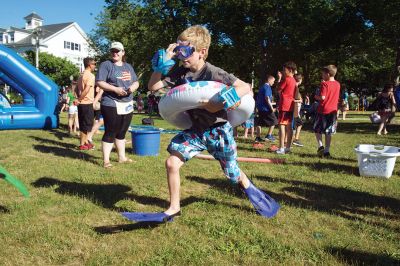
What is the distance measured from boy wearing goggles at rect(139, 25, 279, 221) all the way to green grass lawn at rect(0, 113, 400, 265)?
404mm

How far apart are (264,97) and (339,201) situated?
5206mm

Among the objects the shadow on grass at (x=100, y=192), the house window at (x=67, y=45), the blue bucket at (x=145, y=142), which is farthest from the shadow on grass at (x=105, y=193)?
the house window at (x=67, y=45)

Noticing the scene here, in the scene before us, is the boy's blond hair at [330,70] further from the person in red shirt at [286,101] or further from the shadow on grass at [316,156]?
the shadow on grass at [316,156]

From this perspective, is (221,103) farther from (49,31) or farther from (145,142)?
(49,31)

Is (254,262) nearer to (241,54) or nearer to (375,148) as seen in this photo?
(375,148)

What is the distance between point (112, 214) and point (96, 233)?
20.0 inches

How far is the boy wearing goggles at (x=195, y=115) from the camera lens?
3506 millimetres

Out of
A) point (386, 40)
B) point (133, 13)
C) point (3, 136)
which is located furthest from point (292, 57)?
point (3, 136)

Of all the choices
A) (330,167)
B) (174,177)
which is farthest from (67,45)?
(174,177)

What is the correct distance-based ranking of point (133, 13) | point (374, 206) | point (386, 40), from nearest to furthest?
point (374, 206) → point (386, 40) → point (133, 13)

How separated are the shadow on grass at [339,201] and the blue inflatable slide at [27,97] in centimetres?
943

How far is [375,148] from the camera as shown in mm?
6457

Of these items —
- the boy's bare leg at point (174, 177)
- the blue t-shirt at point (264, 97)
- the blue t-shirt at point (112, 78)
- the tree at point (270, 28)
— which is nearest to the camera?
the boy's bare leg at point (174, 177)

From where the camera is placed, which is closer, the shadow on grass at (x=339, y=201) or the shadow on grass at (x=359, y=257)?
the shadow on grass at (x=359, y=257)
